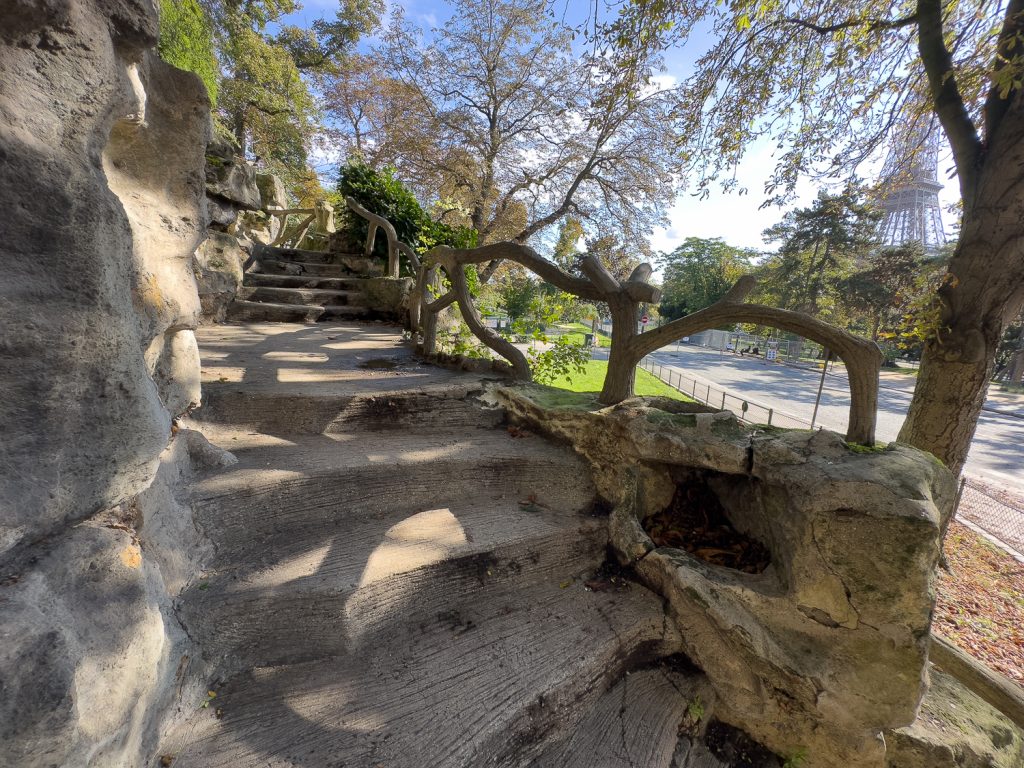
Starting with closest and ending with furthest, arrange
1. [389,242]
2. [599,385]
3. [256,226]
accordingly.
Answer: [389,242]
[256,226]
[599,385]

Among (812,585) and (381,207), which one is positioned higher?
(381,207)

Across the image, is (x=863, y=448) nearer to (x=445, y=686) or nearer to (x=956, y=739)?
(x=956, y=739)

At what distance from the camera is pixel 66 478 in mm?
916

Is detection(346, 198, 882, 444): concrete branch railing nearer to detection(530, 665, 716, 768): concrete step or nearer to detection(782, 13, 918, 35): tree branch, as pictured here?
detection(530, 665, 716, 768): concrete step

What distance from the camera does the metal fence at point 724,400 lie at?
872 cm

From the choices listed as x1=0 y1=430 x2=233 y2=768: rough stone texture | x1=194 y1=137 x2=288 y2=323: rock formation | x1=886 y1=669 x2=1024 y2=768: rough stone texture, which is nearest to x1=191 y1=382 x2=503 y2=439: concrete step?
x1=0 y1=430 x2=233 y2=768: rough stone texture

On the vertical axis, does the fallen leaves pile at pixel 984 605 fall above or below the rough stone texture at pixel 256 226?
below

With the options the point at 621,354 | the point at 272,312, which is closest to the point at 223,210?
the point at 272,312

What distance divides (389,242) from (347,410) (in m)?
4.23

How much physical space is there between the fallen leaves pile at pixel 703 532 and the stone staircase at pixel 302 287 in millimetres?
5188

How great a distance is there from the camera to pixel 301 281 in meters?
6.33

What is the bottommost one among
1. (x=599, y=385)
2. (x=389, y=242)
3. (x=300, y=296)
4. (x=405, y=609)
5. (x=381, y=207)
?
(x=599, y=385)

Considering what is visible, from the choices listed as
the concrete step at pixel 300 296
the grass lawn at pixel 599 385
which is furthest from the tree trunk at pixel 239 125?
the grass lawn at pixel 599 385

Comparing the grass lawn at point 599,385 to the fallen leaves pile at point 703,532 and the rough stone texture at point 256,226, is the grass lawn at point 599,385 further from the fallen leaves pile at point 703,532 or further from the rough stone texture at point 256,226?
the rough stone texture at point 256,226
